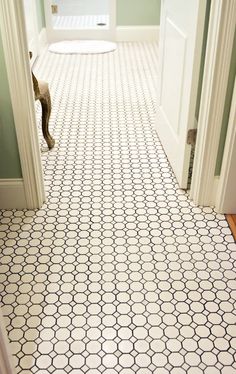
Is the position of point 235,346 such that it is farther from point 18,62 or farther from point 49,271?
point 18,62

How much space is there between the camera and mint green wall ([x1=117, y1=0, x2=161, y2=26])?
4730mm

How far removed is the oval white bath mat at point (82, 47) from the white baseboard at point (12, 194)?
9.58ft

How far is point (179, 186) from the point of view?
2.34m

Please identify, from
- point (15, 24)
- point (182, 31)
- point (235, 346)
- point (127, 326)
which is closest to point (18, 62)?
point (15, 24)

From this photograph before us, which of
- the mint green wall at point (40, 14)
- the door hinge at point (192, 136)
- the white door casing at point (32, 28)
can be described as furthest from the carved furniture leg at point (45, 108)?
the mint green wall at point (40, 14)

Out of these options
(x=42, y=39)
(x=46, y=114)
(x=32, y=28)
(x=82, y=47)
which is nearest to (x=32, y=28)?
(x=32, y=28)

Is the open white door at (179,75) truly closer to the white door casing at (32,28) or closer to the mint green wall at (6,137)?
the mint green wall at (6,137)

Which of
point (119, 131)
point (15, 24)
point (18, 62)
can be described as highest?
point (15, 24)

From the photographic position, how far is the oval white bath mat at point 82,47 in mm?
4668

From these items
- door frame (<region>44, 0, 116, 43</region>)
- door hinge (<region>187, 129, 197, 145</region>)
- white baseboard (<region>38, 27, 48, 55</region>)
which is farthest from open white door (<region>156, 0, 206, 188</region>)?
door frame (<region>44, 0, 116, 43</region>)

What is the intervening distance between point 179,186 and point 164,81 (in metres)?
0.72

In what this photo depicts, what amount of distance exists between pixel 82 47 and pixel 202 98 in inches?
126

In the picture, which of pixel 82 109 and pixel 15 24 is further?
pixel 82 109

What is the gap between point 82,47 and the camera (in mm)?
4785
